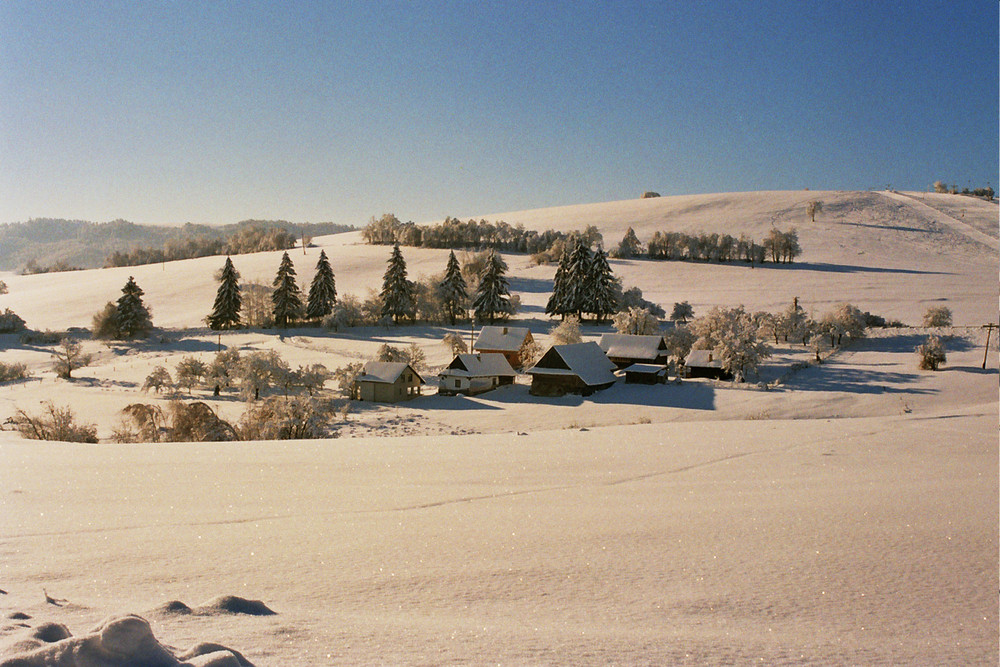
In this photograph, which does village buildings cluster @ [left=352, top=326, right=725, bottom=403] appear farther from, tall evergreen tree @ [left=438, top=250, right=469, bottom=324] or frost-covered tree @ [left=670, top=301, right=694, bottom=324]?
tall evergreen tree @ [left=438, top=250, right=469, bottom=324]

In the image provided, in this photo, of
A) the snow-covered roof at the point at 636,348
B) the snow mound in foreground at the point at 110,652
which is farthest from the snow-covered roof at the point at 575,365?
the snow mound in foreground at the point at 110,652

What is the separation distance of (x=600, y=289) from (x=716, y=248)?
137 feet

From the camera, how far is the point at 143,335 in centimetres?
6175

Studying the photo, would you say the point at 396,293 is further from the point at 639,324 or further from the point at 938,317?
the point at 938,317

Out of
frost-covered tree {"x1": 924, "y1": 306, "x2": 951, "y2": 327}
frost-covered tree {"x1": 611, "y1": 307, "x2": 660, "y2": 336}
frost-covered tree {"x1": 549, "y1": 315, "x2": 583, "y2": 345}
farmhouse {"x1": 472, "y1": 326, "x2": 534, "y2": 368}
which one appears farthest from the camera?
frost-covered tree {"x1": 611, "y1": 307, "x2": 660, "y2": 336}

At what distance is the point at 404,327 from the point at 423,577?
67.0 m

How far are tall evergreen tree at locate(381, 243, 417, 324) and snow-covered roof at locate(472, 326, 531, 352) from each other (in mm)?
17701

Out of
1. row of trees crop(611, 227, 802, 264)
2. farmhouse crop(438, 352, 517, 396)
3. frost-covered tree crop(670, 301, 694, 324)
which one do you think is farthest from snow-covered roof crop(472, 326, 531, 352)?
row of trees crop(611, 227, 802, 264)

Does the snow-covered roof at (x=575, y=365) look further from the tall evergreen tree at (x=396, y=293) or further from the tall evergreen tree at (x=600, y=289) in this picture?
the tall evergreen tree at (x=396, y=293)

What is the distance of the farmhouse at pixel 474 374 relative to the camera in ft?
152

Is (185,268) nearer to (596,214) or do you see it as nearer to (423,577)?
(596,214)

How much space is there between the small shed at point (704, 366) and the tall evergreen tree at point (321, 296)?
40.4m

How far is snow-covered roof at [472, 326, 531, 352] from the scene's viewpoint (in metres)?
55.9

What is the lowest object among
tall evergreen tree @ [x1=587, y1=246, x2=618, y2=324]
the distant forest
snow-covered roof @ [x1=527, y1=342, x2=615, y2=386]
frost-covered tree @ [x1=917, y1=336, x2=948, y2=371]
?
snow-covered roof @ [x1=527, y1=342, x2=615, y2=386]
